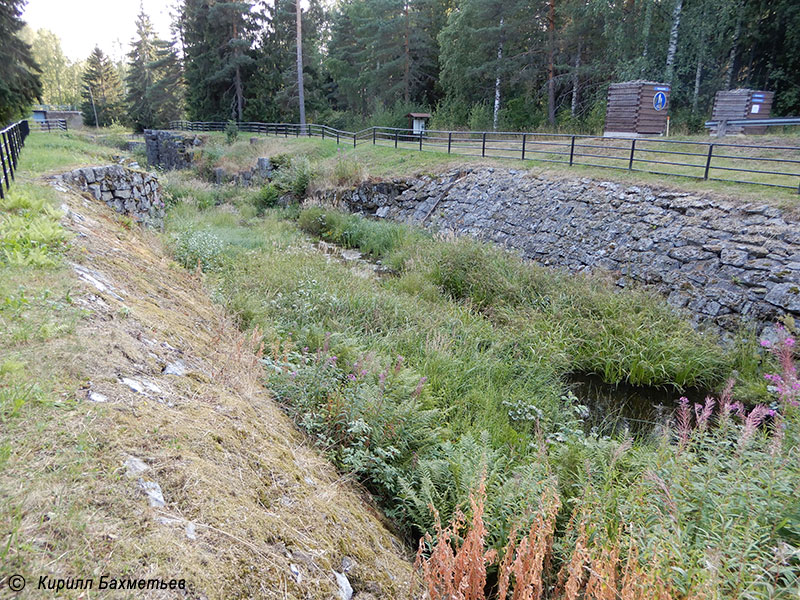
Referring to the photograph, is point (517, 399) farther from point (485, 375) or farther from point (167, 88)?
point (167, 88)

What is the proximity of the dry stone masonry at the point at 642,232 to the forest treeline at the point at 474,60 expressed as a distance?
44.2 feet

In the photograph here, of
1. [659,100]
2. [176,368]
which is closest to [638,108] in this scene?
[659,100]

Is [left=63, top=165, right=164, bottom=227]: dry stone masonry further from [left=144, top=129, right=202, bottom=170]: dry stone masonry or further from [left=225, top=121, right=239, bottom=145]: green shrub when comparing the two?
[left=225, top=121, right=239, bottom=145]: green shrub

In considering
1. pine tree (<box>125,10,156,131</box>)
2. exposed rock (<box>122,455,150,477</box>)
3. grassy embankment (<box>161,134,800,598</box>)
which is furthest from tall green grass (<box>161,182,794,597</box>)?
pine tree (<box>125,10,156,131</box>)

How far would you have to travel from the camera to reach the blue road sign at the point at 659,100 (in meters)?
18.6

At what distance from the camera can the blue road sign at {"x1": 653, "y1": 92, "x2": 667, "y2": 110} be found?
18.6m

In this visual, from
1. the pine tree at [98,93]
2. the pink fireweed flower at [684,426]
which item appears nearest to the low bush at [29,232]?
the pink fireweed flower at [684,426]

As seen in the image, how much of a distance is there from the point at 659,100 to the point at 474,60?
16562mm

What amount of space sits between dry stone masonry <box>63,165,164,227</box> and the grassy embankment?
81cm

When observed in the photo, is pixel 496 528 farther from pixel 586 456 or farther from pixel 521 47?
pixel 521 47

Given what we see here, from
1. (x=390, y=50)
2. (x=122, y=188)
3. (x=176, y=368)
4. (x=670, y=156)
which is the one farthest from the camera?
(x=390, y=50)

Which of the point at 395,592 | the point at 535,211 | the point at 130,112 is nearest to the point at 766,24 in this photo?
the point at 535,211

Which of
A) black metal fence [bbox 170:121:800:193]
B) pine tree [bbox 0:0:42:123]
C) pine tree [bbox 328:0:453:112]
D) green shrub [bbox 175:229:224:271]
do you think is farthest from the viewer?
pine tree [bbox 328:0:453:112]

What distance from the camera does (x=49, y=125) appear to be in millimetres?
37406
